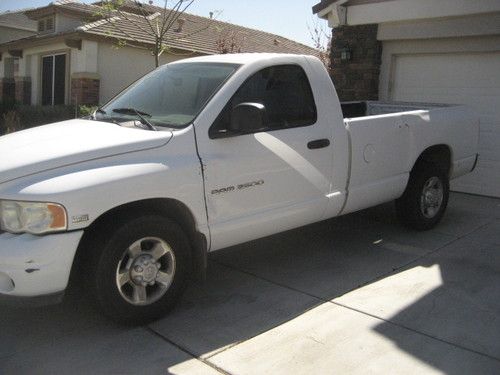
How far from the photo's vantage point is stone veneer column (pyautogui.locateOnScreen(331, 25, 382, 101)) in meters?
9.34

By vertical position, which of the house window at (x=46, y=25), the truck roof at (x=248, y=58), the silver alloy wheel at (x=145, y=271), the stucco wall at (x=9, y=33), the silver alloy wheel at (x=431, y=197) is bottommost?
the silver alloy wheel at (x=145, y=271)

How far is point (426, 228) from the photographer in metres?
6.24

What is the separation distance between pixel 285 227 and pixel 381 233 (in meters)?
2.04

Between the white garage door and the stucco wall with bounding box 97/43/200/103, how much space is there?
11.1 m

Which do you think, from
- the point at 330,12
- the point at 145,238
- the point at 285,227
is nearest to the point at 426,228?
the point at 285,227

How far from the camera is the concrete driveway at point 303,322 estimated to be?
3.42 m

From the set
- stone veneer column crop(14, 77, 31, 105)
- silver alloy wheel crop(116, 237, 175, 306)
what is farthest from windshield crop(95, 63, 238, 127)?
stone veneer column crop(14, 77, 31, 105)

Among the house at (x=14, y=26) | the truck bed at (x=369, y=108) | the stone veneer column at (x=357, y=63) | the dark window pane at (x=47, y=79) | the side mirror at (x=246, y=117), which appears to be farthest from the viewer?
the house at (x=14, y=26)

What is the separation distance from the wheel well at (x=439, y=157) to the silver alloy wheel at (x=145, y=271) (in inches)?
130

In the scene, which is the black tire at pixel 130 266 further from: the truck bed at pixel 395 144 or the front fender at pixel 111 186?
the truck bed at pixel 395 144

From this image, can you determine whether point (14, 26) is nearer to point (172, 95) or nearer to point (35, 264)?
point (172, 95)

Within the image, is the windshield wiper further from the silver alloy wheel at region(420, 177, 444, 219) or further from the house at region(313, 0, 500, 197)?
the house at region(313, 0, 500, 197)

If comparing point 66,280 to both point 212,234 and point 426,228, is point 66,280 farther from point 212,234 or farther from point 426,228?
point 426,228

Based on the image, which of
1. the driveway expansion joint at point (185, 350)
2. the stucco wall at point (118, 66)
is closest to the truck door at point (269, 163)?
the driveway expansion joint at point (185, 350)
